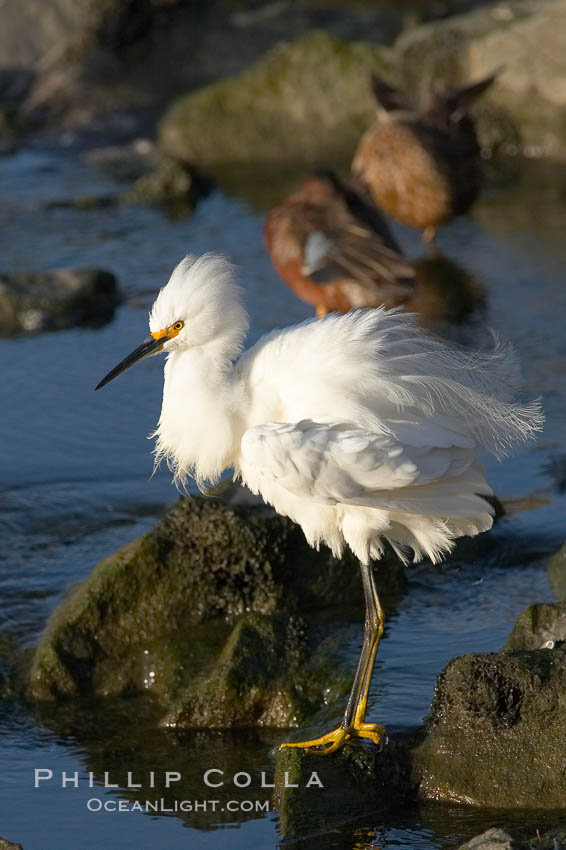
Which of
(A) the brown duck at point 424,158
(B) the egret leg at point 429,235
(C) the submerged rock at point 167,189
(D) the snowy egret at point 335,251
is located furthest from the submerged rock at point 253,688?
(C) the submerged rock at point 167,189

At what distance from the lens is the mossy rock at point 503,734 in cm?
409

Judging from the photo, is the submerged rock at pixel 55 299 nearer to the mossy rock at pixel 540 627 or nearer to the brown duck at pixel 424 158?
the brown duck at pixel 424 158

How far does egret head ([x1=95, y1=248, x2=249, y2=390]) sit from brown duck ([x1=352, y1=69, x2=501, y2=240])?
553cm

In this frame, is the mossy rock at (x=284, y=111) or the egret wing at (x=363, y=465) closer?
the egret wing at (x=363, y=465)

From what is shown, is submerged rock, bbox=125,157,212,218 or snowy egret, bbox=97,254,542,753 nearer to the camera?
snowy egret, bbox=97,254,542,753

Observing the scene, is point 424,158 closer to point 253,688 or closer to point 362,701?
point 253,688

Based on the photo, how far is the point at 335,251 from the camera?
8625 mm

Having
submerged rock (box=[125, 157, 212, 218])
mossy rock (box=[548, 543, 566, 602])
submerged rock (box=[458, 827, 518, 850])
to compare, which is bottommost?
submerged rock (box=[125, 157, 212, 218])

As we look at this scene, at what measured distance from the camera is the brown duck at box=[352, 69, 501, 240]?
1012cm

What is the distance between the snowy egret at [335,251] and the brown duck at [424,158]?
1.03 m

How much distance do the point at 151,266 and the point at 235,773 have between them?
271 inches

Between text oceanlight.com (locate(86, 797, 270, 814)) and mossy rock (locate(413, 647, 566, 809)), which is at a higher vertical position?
mossy rock (locate(413, 647, 566, 809))

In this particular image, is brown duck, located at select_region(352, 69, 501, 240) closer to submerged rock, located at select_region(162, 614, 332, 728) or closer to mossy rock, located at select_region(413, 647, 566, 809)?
submerged rock, located at select_region(162, 614, 332, 728)

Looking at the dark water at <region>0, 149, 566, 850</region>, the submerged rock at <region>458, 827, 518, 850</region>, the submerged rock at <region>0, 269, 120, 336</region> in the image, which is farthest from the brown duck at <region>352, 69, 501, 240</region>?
the submerged rock at <region>458, 827, 518, 850</region>
